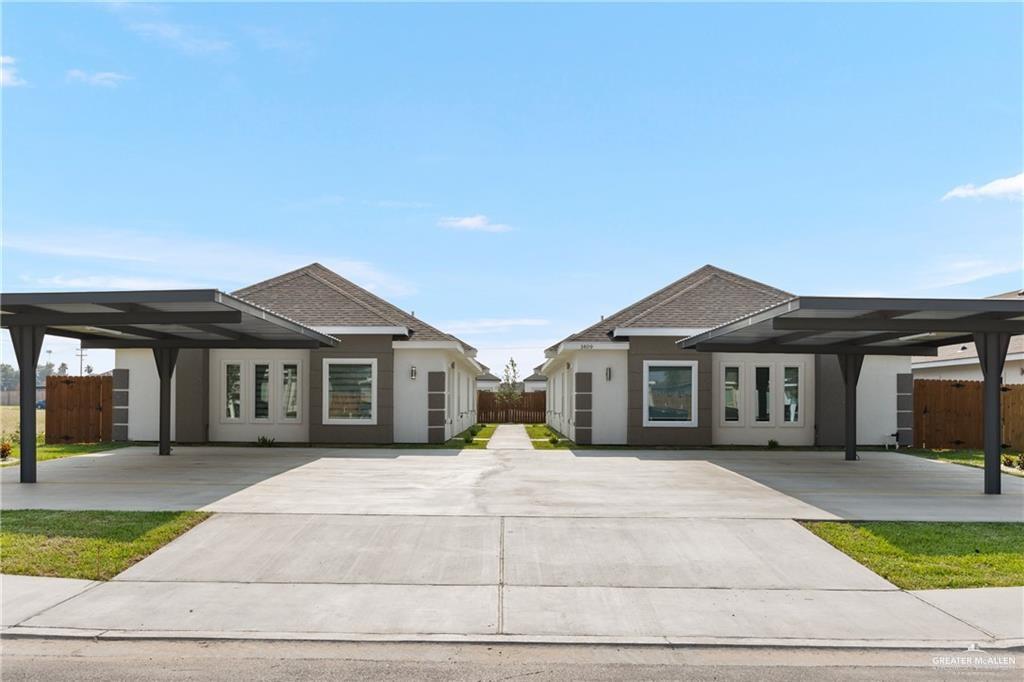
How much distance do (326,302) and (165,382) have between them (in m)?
6.52

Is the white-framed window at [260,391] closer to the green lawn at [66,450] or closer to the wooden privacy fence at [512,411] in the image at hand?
the green lawn at [66,450]

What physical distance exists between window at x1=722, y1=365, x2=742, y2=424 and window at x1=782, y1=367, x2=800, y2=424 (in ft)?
4.59

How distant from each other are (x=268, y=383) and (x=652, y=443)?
11318mm

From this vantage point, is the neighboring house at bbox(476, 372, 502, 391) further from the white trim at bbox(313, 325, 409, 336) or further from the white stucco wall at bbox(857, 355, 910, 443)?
the white stucco wall at bbox(857, 355, 910, 443)

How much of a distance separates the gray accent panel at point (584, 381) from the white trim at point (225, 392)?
32.2ft

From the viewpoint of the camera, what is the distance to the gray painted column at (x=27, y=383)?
1354 centimetres

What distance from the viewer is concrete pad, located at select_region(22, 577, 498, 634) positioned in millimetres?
6488

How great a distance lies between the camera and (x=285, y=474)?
14922 mm

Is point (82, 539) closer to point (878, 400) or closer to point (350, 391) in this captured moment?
point (350, 391)

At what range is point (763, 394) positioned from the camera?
22.8 meters

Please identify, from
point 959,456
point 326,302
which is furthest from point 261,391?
point 959,456

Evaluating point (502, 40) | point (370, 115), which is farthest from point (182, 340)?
point (502, 40)

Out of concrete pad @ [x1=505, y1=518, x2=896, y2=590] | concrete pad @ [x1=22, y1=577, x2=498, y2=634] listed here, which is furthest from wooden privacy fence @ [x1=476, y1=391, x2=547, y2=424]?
concrete pad @ [x1=22, y1=577, x2=498, y2=634]

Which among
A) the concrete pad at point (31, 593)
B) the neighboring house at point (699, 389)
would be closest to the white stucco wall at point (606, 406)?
the neighboring house at point (699, 389)
